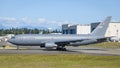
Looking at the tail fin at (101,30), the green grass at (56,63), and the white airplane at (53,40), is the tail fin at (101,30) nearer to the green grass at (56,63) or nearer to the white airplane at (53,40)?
the white airplane at (53,40)

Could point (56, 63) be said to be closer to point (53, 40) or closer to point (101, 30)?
point (53, 40)

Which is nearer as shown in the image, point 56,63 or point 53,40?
point 56,63

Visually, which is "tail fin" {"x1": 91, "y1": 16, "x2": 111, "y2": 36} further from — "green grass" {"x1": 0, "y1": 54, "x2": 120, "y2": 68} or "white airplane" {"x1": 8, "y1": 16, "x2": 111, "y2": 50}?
"green grass" {"x1": 0, "y1": 54, "x2": 120, "y2": 68}

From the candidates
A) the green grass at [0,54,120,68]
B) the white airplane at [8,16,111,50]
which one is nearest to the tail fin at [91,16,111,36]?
the white airplane at [8,16,111,50]

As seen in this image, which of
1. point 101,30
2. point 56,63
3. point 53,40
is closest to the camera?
point 56,63

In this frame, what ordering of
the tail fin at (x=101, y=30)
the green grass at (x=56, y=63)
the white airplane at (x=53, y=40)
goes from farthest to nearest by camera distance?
the tail fin at (x=101, y=30) → the white airplane at (x=53, y=40) → the green grass at (x=56, y=63)

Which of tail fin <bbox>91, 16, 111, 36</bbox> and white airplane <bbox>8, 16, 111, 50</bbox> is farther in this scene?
tail fin <bbox>91, 16, 111, 36</bbox>

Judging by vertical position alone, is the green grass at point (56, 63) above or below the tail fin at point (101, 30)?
below

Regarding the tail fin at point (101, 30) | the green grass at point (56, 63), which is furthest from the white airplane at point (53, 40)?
the green grass at point (56, 63)

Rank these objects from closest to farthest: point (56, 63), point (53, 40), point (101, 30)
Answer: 1. point (56, 63)
2. point (53, 40)
3. point (101, 30)

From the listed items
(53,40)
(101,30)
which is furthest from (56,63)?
(101,30)

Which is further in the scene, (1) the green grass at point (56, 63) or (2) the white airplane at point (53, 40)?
(2) the white airplane at point (53, 40)

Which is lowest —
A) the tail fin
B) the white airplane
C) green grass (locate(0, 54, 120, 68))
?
green grass (locate(0, 54, 120, 68))

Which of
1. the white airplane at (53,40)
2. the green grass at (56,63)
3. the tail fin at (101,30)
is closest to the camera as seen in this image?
the green grass at (56,63)
